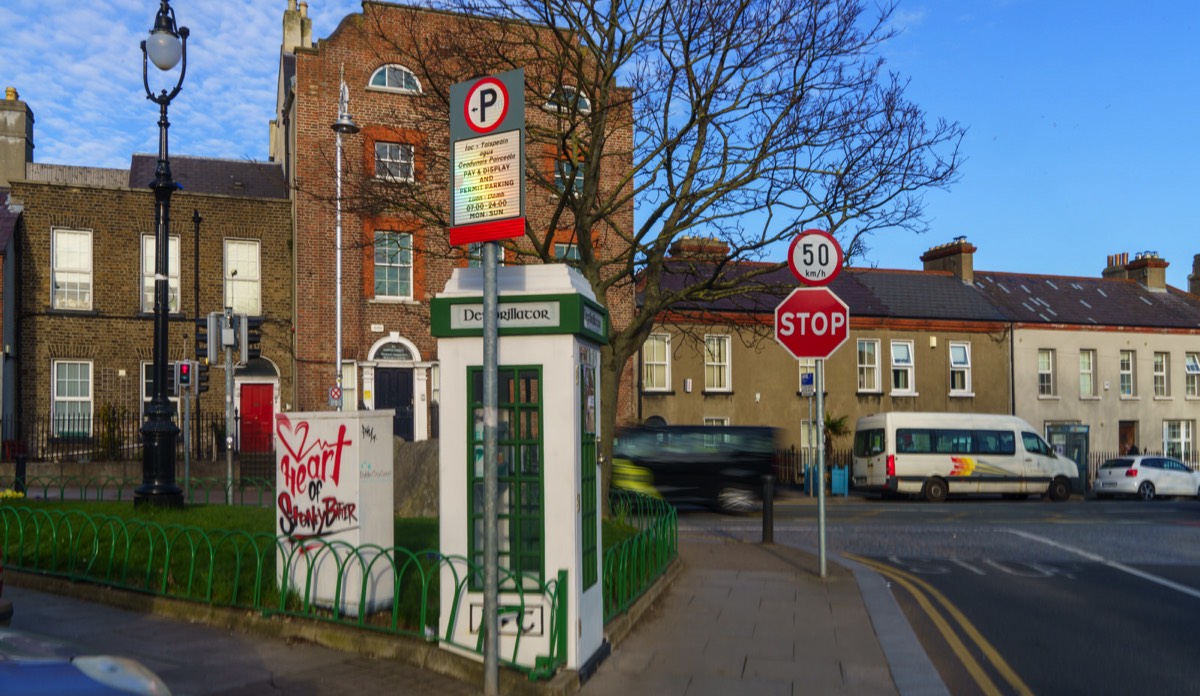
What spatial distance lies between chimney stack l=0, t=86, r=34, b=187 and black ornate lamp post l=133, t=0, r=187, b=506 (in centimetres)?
2588

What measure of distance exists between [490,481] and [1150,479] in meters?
33.3

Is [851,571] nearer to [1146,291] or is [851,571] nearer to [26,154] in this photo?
[26,154]

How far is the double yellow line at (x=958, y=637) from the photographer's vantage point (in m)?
7.39

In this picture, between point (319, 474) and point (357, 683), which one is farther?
point (319, 474)

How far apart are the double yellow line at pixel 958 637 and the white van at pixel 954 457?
18029 mm

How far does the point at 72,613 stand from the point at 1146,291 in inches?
1848

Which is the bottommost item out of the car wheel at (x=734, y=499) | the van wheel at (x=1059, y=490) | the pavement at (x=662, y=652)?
the van wheel at (x=1059, y=490)

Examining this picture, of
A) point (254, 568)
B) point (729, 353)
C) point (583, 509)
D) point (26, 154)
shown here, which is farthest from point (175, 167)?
point (583, 509)

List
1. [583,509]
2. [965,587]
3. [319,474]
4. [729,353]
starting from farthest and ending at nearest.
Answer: [729,353] → [965,587] → [319,474] → [583,509]

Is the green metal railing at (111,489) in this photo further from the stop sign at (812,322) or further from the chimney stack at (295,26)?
the chimney stack at (295,26)

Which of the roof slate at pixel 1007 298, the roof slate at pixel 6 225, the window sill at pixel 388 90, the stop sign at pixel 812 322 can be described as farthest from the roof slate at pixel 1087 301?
the roof slate at pixel 6 225

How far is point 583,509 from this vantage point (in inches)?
278

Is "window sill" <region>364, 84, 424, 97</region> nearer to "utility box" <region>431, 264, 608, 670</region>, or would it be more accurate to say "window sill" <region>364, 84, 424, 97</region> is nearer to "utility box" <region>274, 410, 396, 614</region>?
"utility box" <region>274, 410, 396, 614</region>

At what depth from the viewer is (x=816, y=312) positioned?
11.5m
